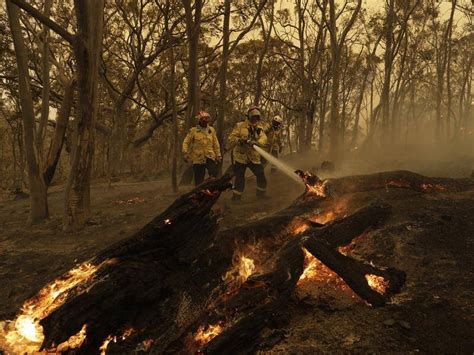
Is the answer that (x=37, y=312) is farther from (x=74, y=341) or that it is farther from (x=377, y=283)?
(x=377, y=283)

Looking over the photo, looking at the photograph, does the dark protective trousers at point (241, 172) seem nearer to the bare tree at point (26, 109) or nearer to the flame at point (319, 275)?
the bare tree at point (26, 109)

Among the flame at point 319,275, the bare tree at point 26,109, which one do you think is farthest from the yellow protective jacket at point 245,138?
the flame at point 319,275

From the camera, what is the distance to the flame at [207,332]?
10.7ft

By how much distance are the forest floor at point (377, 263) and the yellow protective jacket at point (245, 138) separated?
97cm

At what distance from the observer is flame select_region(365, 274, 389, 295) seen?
155 inches

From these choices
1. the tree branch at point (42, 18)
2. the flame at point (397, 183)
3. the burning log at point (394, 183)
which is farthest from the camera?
the flame at point (397, 183)

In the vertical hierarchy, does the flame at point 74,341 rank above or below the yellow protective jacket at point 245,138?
below

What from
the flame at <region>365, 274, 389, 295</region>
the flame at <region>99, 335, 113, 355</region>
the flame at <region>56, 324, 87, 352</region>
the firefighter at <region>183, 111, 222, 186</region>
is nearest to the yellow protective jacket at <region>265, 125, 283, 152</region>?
the firefighter at <region>183, 111, 222, 186</region>

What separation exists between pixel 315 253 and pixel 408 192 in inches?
146

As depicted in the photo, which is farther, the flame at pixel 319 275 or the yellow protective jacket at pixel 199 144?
the yellow protective jacket at pixel 199 144

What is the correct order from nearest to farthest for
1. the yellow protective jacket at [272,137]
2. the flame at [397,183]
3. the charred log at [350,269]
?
1. the charred log at [350,269]
2. the flame at [397,183]
3. the yellow protective jacket at [272,137]

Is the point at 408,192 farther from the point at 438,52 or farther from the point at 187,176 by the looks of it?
the point at 438,52

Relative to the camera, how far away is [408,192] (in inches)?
273

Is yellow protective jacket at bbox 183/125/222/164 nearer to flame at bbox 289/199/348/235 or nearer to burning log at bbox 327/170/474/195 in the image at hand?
burning log at bbox 327/170/474/195
